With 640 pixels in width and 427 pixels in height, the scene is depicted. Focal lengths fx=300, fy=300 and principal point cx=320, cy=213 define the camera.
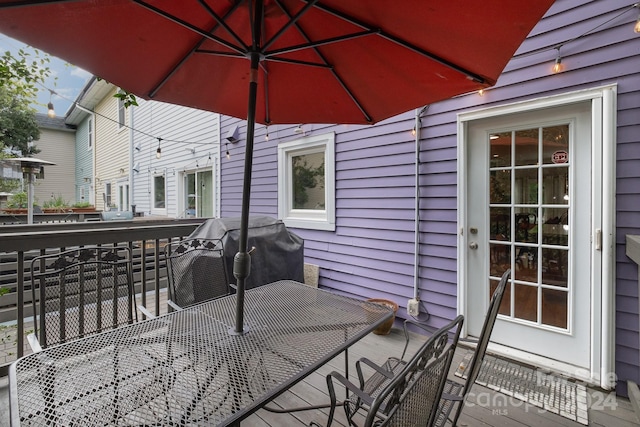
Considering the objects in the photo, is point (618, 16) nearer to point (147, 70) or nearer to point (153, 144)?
point (147, 70)

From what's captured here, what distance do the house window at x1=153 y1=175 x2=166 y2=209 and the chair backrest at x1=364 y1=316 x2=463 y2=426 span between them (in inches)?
333

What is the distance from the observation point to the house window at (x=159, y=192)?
26.9ft

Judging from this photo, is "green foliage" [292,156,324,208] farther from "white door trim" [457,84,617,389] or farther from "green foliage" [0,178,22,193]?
"green foliage" [0,178,22,193]

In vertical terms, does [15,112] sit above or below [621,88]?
above

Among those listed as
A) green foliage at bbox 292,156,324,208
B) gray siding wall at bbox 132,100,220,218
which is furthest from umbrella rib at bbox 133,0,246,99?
gray siding wall at bbox 132,100,220,218

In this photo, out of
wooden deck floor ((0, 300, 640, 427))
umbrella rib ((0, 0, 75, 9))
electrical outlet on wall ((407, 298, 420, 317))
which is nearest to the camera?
umbrella rib ((0, 0, 75, 9))

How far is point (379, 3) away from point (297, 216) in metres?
3.55

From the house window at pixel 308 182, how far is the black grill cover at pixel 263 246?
2.86 ft

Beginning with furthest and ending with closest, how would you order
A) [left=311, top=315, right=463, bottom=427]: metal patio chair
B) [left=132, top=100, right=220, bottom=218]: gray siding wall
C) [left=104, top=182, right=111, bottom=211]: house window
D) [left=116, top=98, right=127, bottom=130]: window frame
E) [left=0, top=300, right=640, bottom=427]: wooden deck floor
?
1. [left=104, top=182, right=111, bottom=211]: house window
2. [left=116, top=98, right=127, bottom=130]: window frame
3. [left=132, top=100, right=220, bottom=218]: gray siding wall
4. [left=0, top=300, right=640, bottom=427]: wooden deck floor
5. [left=311, top=315, right=463, bottom=427]: metal patio chair

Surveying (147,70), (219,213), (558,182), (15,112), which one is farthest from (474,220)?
(15,112)

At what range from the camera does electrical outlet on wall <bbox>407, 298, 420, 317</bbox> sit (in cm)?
309

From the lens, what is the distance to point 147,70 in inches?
64.0

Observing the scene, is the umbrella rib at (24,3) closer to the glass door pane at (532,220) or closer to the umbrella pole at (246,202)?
the umbrella pole at (246,202)

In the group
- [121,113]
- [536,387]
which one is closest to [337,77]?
[536,387]
